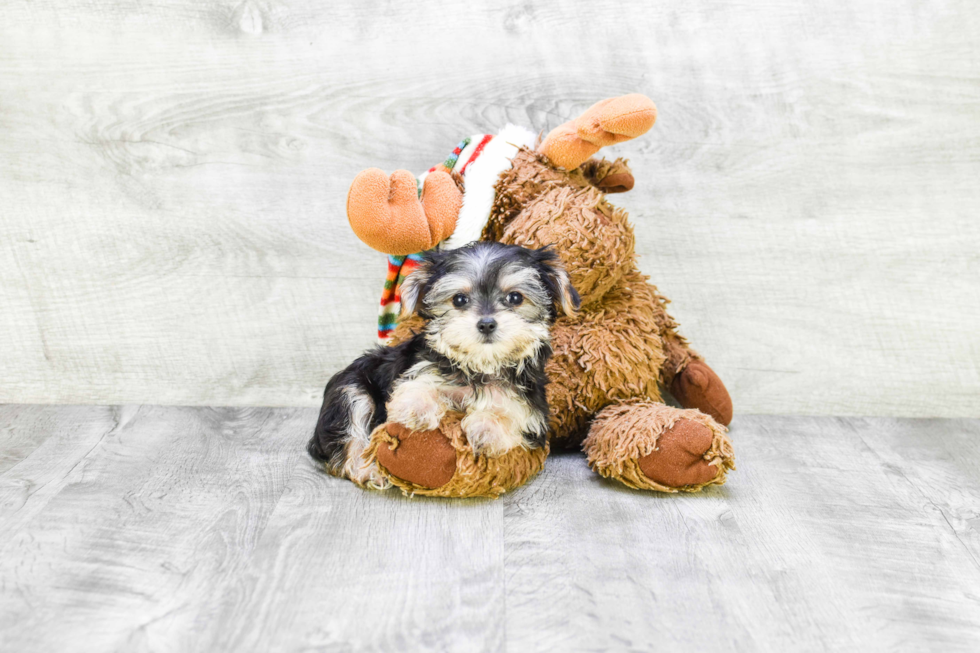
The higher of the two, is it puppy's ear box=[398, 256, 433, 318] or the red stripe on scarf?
the red stripe on scarf

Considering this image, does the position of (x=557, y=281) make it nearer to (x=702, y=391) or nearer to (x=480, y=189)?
(x=480, y=189)

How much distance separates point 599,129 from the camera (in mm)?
2084

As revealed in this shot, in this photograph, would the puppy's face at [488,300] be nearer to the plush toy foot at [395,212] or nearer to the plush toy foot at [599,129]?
the plush toy foot at [395,212]

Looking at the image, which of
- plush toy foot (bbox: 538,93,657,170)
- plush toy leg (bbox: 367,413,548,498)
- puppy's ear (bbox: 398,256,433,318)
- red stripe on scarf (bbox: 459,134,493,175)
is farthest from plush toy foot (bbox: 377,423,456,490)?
plush toy foot (bbox: 538,93,657,170)

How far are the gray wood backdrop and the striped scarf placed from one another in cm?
43

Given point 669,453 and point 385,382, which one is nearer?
point 669,453

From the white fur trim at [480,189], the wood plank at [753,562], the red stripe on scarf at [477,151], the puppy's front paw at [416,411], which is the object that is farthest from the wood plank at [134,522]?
the red stripe on scarf at [477,151]

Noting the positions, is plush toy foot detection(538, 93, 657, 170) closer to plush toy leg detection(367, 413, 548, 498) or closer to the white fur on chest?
the white fur on chest

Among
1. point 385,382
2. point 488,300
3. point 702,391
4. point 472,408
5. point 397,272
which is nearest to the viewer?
point 488,300

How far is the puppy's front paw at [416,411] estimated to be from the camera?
6.08 feet

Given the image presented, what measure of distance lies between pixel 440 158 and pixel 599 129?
756mm

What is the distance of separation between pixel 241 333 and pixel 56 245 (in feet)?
2.44

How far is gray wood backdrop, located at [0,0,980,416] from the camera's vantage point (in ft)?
8.45

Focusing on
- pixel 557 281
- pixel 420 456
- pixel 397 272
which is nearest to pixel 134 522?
pixel 420 456
